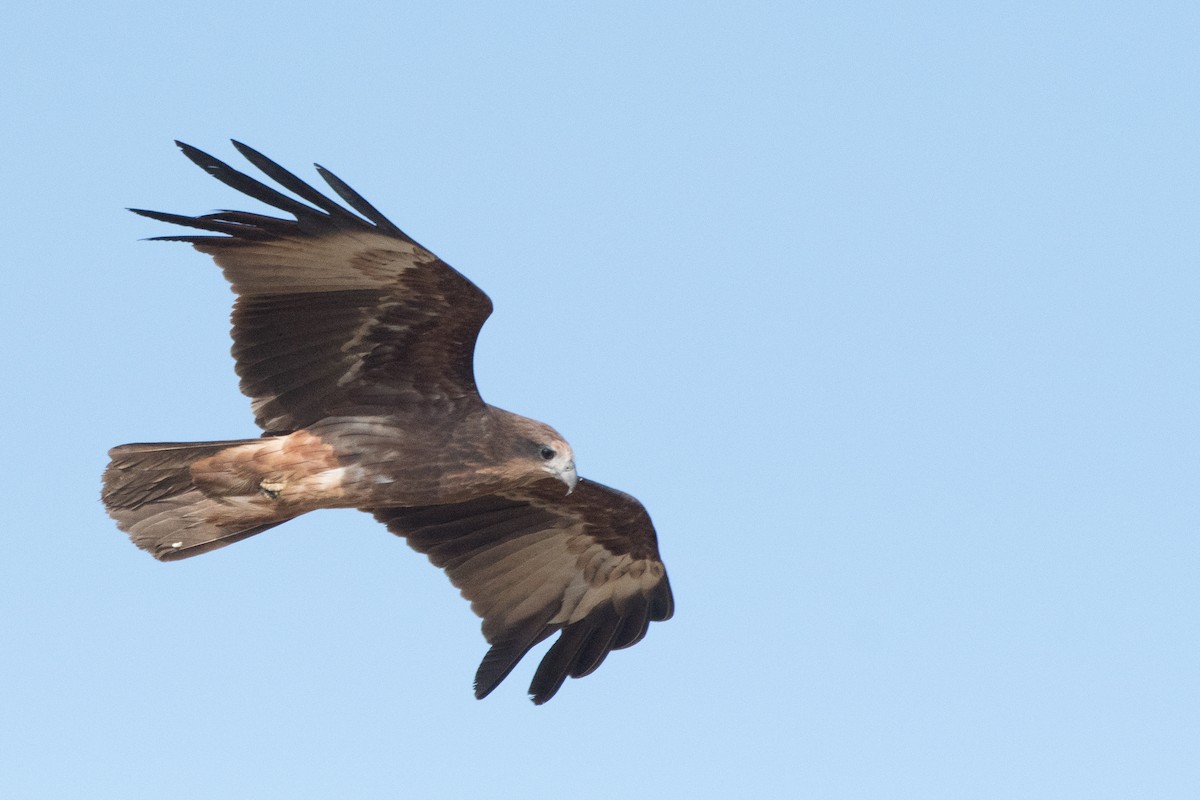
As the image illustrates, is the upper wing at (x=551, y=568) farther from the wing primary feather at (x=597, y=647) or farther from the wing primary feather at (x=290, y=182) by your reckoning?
the wing primary feather at (x=290, y=182)

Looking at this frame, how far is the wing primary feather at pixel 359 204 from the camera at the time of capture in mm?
9531

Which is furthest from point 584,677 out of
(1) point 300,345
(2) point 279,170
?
(2) point 279,170

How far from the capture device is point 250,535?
1109 cm

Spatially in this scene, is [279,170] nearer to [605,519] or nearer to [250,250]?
[250,250]

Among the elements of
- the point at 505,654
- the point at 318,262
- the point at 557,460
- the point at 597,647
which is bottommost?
the point at 505,654

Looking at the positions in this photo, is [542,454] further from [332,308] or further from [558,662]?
[558,662]

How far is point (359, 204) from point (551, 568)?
360cm

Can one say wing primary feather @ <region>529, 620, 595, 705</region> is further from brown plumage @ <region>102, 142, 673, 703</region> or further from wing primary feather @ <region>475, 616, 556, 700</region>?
brown plumage @ <region>102, 142, 673, 703</region>

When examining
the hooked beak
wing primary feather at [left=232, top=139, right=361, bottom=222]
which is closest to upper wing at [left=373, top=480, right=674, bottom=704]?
the hooked beak

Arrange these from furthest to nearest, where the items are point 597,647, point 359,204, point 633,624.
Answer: point 633,624 → point 597,647 → point 359,204

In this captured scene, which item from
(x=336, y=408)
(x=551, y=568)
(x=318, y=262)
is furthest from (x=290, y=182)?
(x=551, y=568)

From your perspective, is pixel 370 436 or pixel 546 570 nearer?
pixel 370 436

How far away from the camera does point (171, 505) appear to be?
35.8 feet

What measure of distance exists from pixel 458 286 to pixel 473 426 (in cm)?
88
